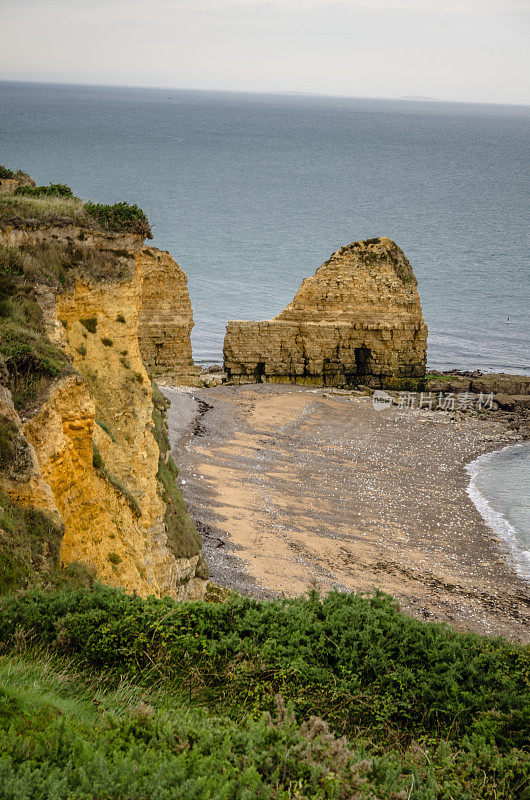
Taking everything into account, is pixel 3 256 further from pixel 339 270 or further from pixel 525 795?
pixel 339 270

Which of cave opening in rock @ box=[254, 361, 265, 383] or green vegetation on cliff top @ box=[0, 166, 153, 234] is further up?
green vegetation on cliff top @ box=[0, 166, 153, 234]

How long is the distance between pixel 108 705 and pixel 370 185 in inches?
6763

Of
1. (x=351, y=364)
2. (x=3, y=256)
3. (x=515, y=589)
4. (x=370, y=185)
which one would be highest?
A: (x=370, y=185)

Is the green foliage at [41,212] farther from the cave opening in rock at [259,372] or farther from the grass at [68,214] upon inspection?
the cave opening in rock at [259,372]

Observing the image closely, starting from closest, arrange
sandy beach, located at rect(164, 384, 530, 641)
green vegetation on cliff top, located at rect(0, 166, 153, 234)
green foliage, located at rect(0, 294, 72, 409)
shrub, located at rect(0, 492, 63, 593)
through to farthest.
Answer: shrub, located at rect(0, 492, 63, 593) → green foliage, located at rect(0, 294, 72, 409) → green vegetation on cliff top, located at rect(0, 166, 153, 234) → sandy beach, located at rect(164, 384, 530, 641)

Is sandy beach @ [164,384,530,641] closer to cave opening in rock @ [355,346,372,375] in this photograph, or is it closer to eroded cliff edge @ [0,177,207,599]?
cave opening in rock @ [355,346,372,375]

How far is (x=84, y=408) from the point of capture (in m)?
12.6

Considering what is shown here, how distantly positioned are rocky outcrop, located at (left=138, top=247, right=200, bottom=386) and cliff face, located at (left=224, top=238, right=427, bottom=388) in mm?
3932

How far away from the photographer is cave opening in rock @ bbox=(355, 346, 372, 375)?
47094 millimetres

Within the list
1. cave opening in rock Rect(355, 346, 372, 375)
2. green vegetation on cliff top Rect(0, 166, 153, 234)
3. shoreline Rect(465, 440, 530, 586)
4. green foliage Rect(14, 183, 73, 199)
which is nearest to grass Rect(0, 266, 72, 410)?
green vegetation on cliff top Rect(0, 166, 153, 234)

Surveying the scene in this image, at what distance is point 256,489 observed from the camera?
3133cm

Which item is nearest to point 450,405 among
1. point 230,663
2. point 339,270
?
point 339,270

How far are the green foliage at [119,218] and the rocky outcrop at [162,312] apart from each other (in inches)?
881

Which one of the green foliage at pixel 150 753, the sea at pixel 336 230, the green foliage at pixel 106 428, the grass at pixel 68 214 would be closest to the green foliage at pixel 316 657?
the green foliage at pixel 150 753
